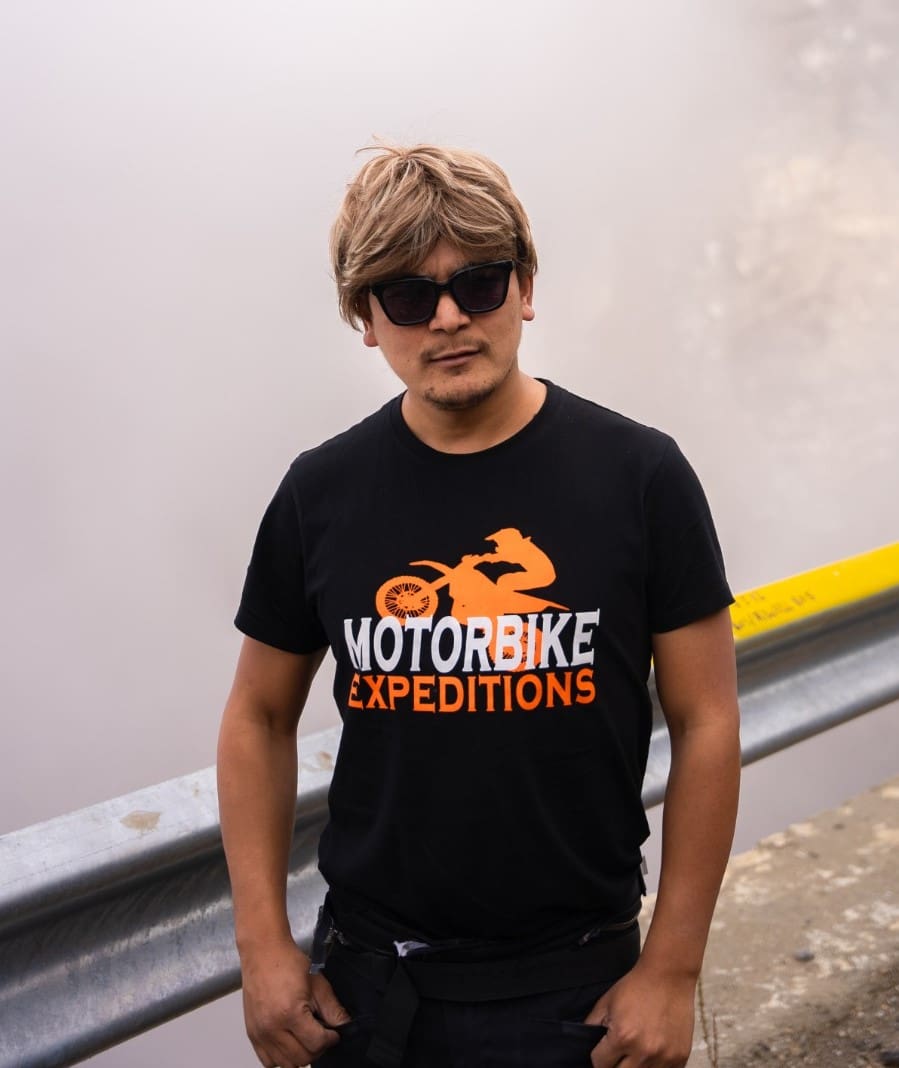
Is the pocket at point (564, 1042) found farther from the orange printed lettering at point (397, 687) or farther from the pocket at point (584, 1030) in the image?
the orange printed lettering at point (397, 687)

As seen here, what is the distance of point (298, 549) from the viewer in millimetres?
1716

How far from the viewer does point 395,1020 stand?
1.60m

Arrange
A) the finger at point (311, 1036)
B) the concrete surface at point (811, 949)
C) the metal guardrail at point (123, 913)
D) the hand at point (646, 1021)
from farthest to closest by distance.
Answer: the concrete surface at point (811, 949) < the metal guardrail at point (123, 913) < the finger at point (311, 1036) < the hand at point (646, 1021)

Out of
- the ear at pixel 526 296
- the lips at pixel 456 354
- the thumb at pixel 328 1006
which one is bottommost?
the thumb at pixel 328 1006

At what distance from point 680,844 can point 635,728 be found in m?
0.14

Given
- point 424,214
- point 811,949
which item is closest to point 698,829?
point 424,214

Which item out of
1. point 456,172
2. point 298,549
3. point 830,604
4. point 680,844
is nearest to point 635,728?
point 680,844

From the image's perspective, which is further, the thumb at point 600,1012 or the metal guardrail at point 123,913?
the metal guardrail at point 123,913

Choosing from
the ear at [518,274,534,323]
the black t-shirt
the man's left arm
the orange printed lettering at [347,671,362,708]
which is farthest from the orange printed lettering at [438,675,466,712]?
the ear at [518,274,534,323]

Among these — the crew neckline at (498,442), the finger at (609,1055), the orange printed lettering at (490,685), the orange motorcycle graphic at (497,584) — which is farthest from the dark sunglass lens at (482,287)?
the finger at (609,1055)

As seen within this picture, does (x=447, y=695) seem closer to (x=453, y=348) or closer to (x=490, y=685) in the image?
(x=490, y=685)

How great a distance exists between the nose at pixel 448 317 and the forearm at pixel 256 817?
59 cm

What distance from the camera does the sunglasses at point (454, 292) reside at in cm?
158

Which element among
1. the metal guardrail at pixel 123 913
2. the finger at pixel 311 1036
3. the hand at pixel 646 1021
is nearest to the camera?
the hand at pixel 646 1021
